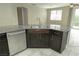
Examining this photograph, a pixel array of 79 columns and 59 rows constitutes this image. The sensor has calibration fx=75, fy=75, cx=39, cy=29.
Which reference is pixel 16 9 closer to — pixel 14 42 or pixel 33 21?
pixel 33 21

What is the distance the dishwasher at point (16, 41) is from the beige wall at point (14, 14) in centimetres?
103

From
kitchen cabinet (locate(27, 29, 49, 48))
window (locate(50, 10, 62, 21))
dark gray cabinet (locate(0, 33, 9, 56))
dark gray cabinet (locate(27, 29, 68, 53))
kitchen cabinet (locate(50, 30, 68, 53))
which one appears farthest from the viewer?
window (locate(50, 10, 62, 21))

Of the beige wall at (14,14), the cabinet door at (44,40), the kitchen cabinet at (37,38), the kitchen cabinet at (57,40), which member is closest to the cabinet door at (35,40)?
the kitchen cabinet at (37,38)

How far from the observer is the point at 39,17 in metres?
3.95

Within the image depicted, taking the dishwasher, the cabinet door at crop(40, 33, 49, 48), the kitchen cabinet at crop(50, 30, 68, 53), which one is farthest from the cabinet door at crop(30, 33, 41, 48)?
the kitchen cabinet at crop(50, 30, 68, 53)

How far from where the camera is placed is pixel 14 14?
346cm

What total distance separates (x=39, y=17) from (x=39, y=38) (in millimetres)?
1558

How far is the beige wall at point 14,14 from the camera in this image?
2860 mm

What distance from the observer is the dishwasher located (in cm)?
221

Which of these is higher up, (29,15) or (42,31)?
(29,15)

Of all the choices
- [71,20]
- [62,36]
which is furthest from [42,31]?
[71,20]

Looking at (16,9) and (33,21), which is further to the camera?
(33,21)

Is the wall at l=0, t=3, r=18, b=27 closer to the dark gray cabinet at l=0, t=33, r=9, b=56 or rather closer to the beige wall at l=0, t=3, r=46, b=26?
the beige wall at l=0, t=3, r=46, b=26

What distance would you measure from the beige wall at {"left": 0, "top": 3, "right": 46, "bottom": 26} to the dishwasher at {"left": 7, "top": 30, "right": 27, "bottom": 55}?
1035 millimetres
